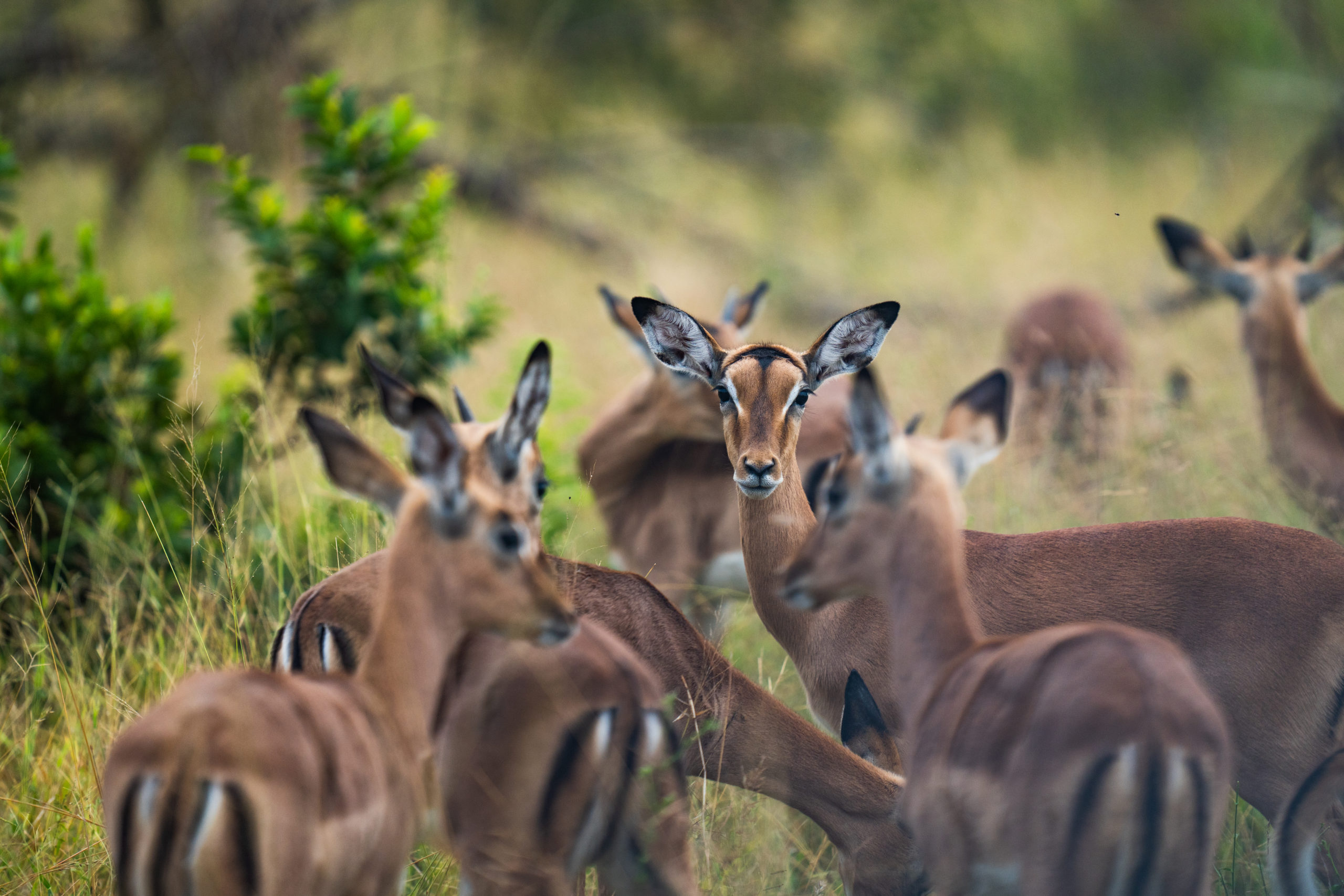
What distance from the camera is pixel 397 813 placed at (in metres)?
2.17

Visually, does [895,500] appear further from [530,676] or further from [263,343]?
[263,343]

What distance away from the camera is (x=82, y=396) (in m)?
4.78

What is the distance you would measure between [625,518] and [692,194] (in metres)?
7.31

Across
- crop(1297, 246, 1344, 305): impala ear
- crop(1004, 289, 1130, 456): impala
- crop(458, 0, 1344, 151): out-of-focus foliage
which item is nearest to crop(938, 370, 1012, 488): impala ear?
crop(1297, 246, 1344, 305): impala ear

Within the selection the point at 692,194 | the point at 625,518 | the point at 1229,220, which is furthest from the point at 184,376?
the point at 1229,220

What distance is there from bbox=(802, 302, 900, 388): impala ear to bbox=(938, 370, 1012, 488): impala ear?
0.65 metres

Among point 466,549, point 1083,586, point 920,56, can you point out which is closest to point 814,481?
point 1083,586

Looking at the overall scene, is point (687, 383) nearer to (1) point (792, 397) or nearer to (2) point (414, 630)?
(1) point (792, 397)

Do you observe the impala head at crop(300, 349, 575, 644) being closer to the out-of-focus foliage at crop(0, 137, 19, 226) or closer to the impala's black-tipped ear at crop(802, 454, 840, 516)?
the impala's black-tipped ear at crop(802, 454, 840, 516)

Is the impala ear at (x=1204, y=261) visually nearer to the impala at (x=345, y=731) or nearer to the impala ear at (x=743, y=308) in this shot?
the impala ear at (x=743, y=308)

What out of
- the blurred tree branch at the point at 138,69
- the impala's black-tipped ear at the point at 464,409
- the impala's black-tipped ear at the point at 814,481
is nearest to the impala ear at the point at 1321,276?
the impala's black-tipped ear at the point at 814,481

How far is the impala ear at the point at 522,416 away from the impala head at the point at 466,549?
0.25ft

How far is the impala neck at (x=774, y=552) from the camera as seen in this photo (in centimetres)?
342

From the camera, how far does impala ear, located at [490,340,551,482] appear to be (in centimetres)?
235
